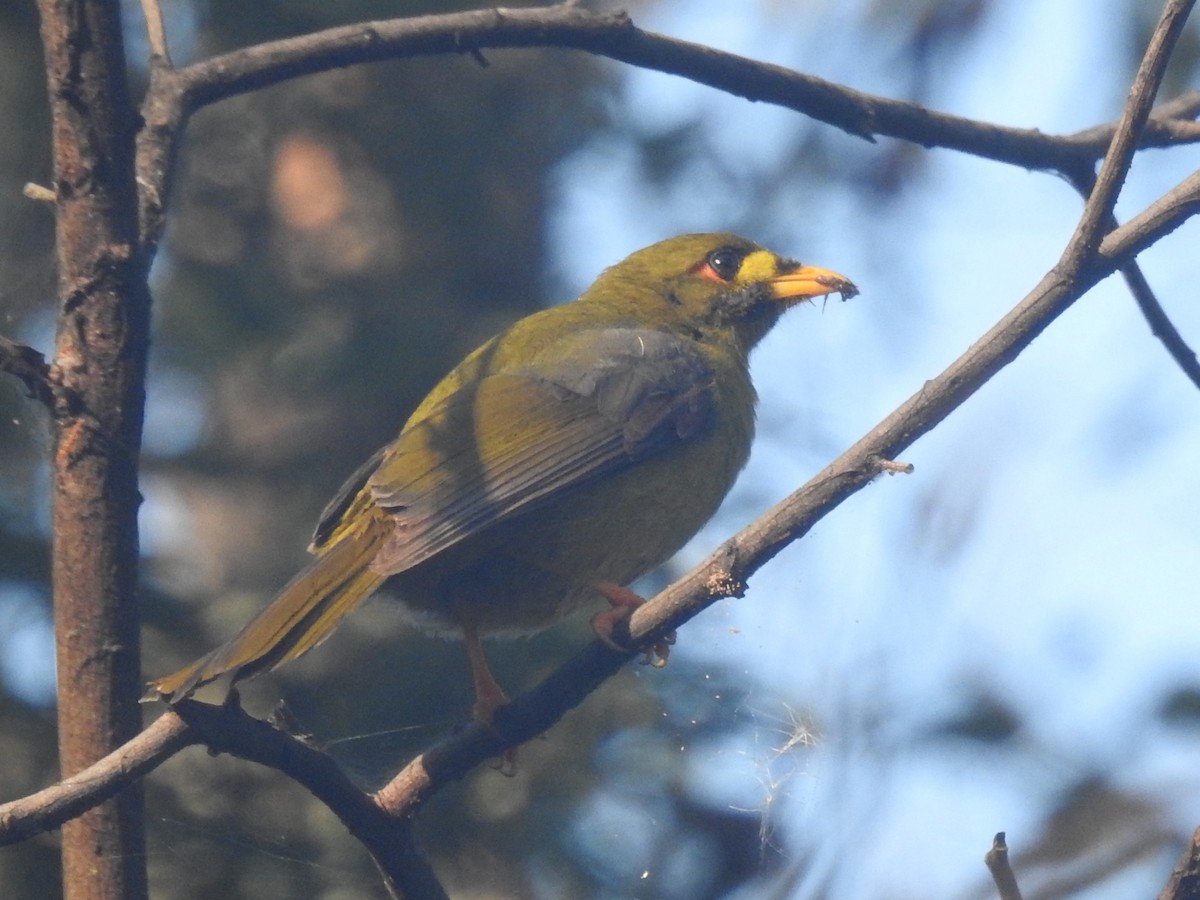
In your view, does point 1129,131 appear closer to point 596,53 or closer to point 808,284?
point 596,53

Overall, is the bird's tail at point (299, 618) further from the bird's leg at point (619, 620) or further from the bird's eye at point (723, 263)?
the bird's eye at point (723, 263)

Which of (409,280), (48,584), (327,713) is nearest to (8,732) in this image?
(48,584)

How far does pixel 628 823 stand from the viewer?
14.7 ft

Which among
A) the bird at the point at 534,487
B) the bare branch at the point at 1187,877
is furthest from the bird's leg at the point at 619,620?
the bare branch at the point at 1187,877

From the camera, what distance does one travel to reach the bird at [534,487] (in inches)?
128

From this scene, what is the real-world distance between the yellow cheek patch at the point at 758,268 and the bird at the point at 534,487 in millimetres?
118

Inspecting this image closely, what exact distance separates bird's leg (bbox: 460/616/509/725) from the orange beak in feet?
5.12

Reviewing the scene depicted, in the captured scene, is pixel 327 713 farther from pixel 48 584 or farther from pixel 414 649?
pixel 48 584

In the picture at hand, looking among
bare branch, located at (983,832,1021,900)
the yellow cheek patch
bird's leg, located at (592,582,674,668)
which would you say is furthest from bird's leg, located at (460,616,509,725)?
the yellow cheek patch

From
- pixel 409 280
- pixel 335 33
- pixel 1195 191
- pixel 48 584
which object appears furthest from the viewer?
pixel 409 280

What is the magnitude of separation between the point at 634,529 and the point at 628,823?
4.04ft

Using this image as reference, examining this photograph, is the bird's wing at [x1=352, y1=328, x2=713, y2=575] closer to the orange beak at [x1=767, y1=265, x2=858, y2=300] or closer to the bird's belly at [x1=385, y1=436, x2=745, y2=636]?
the bird's belly at [x1=385, y1=436, x2=745, y2=636]

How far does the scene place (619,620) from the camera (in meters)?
2.74

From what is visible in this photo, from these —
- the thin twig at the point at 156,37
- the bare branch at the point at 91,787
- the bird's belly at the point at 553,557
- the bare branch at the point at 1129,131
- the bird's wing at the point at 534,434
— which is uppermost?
the thin twig at the point at 156,37
